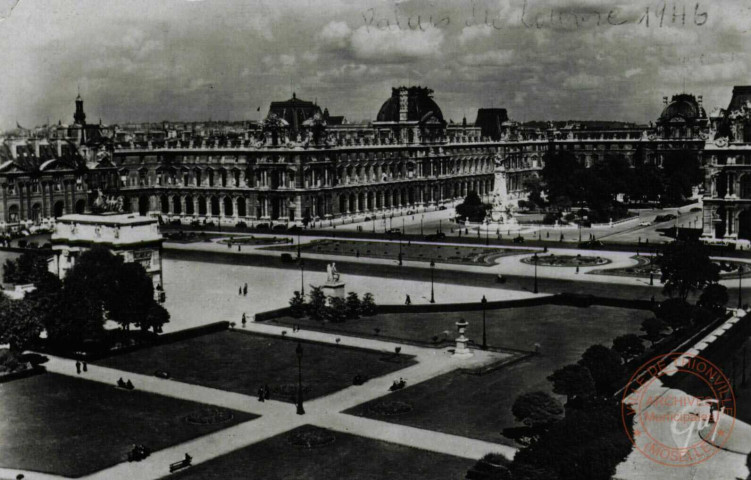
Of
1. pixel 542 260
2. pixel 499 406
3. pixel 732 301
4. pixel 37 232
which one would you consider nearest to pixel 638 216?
pixel 542 260

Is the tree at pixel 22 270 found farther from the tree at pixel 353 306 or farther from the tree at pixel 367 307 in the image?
the tree at pixel 367 307

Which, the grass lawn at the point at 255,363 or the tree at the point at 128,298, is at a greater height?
the tree at the point at 128,298

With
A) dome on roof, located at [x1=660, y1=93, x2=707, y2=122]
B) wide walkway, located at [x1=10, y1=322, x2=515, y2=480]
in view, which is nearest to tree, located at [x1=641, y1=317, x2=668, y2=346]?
wide walkway, located at [x1=10, y1=322, x2=515, y2=480]

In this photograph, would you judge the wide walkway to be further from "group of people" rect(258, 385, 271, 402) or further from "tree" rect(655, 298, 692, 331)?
"tree" rect(655, 298, 692, 331)

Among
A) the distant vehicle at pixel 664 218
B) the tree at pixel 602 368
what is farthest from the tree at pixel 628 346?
the distant vehicle at pixel 664 218

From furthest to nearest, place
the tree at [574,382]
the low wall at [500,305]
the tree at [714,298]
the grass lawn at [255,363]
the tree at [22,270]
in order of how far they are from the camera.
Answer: the tree at [22,270]
the low wall at [500,305]
the tree at [714,298]
the grass lawn at [255,363]
the tree at [574,382]

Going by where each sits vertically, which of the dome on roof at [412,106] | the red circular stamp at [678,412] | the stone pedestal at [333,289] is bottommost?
the red circular stamp at [678,412]
